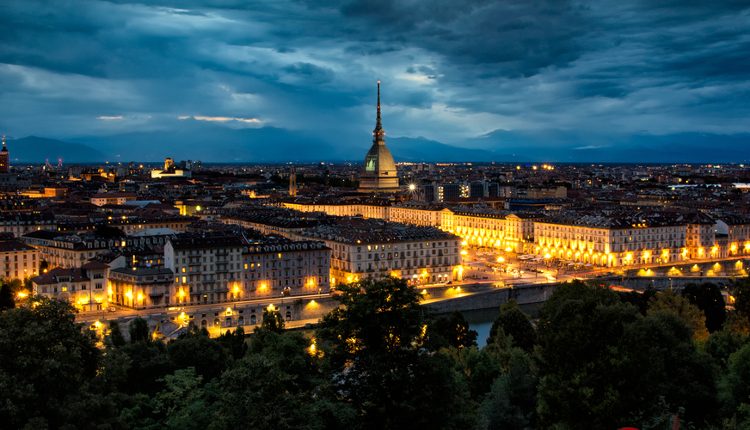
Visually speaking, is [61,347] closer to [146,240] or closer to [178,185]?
[146,240]

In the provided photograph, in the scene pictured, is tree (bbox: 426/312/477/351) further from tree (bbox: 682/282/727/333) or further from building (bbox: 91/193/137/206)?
building (bbox: 91/193/137/206)

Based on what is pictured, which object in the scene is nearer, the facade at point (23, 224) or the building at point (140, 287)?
the building at point (140, 287)

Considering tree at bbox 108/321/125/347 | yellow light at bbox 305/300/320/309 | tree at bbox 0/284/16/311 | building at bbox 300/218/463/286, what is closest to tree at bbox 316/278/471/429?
tree at bbox 108/321/125/347

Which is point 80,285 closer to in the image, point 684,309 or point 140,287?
point 140,287

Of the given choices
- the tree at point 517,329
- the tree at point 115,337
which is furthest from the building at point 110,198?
the tree at point 517,329

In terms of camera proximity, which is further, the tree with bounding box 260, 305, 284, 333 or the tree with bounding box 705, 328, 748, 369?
the tree with bounding box 260, 305, 284, 333

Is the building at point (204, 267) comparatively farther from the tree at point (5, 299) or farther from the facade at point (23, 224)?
the facade at point (23, 224)
